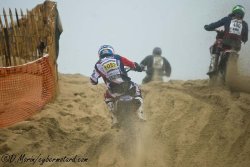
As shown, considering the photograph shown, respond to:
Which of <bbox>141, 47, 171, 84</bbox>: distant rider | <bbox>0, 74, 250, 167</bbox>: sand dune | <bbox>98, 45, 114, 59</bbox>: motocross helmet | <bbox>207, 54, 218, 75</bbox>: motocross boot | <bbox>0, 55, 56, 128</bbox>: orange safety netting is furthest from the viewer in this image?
<bbox>141, 47, 171, 84</bbox>: distant rider

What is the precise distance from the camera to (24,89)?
Result: 8.05m

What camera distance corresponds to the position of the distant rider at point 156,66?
44.7 ft

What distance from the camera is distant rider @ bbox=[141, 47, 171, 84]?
537 inches

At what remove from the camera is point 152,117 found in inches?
379

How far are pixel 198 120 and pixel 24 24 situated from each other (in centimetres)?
474

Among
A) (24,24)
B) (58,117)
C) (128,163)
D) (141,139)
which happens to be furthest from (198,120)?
(24,24)

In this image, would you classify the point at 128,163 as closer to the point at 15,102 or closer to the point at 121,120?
the point at 121,120

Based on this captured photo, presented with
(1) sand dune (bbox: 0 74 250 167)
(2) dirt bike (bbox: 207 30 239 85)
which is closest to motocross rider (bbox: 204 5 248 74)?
(2) dirt bike (bbox: 207 30 239 85)

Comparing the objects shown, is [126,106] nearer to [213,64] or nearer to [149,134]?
[149,134]

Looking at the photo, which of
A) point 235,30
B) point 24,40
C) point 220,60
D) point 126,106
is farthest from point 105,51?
point 235,30

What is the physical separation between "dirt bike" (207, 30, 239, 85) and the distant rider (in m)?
3.00

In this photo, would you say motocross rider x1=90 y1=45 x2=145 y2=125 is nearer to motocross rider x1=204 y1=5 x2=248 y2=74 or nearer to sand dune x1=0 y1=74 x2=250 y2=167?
sand dune x1=0 y1=74 x2=250 y2=167

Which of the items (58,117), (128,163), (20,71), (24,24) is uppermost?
(24,24)

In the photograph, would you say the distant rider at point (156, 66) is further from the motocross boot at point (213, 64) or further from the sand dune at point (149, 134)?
the sand dune at point (149, 134)
